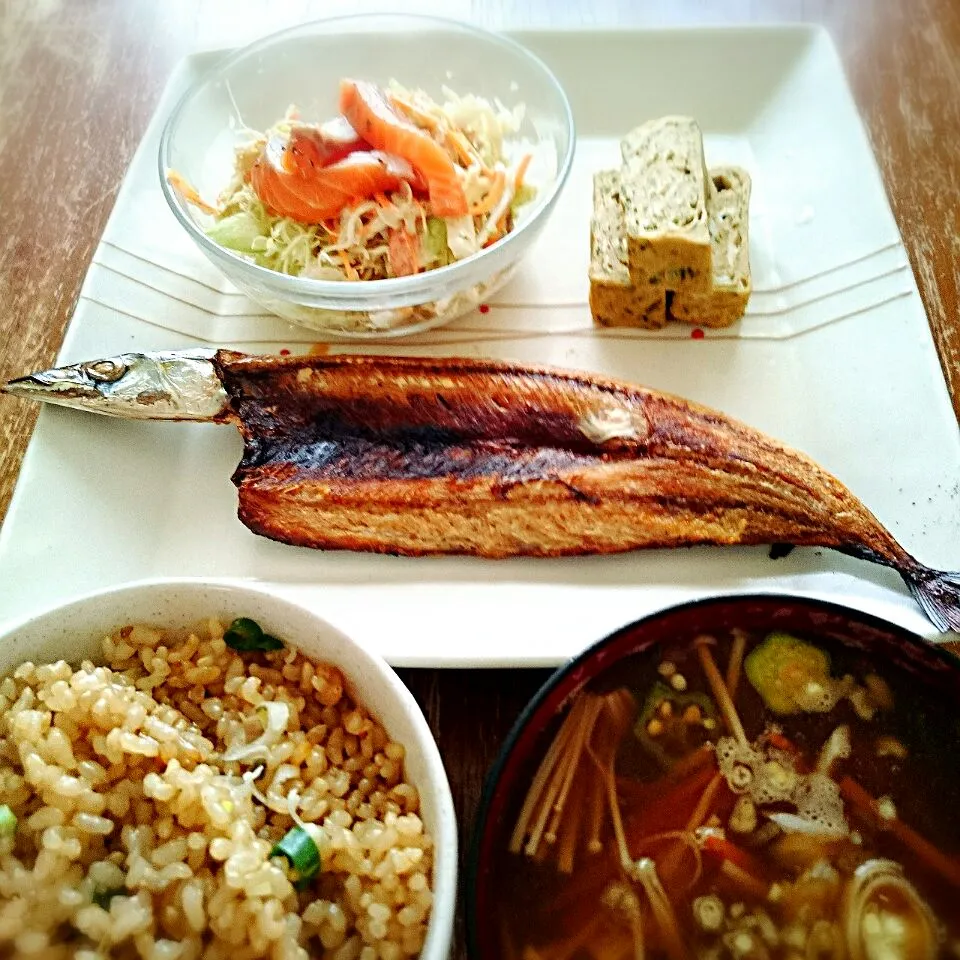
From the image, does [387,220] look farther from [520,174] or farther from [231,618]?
[231,618]

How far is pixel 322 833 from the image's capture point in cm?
84

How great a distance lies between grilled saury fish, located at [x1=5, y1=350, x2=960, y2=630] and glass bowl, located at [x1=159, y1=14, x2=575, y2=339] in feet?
0.49

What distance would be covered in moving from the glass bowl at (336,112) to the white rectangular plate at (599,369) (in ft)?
0.28

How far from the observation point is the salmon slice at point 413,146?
1448 millimetres

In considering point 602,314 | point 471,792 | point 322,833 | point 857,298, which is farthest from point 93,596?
point 857,298

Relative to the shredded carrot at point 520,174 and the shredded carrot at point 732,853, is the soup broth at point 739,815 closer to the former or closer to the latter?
the shredded carrot at point 732,853

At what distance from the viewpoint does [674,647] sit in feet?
3.18

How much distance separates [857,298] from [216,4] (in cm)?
174

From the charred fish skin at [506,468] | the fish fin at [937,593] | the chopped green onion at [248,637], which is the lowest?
the fish fin at [937,593]

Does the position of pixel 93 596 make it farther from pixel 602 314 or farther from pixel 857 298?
pixel 857 298

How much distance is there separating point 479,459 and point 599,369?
341 mm

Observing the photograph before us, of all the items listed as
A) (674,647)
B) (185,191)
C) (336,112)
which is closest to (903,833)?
(674,647)

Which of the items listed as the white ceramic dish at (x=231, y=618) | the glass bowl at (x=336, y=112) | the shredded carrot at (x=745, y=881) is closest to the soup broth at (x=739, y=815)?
the shredded carrot at (x=745, y=881)

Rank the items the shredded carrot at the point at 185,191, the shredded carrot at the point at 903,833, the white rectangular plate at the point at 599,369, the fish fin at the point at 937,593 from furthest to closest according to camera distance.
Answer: the shredded carrot at the point at 185,191 → the white rectangular plate at the point at 599,369 → the fish fin at the point at 937,593 → the shredded carrot at the point at 903,833
